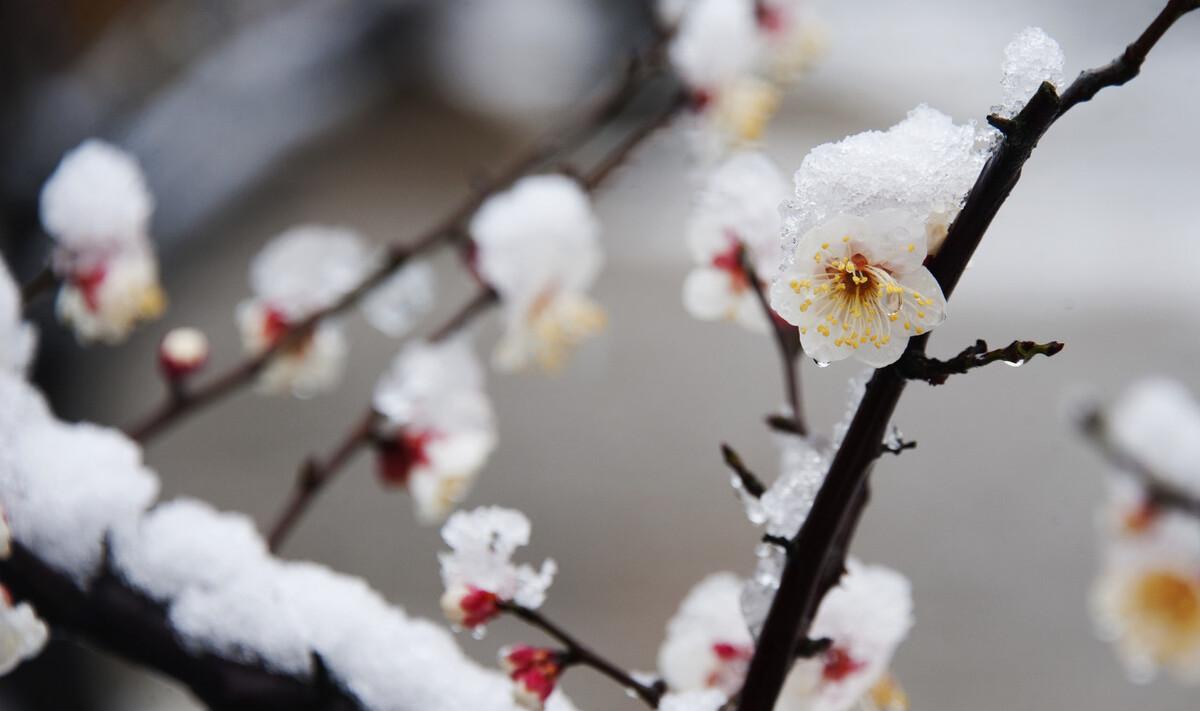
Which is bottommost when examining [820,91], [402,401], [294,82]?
[402,401]

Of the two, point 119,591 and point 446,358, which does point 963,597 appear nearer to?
point 446,358

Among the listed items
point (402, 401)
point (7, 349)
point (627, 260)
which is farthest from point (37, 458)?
point (627, 260)

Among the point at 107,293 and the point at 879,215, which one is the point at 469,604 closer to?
the point at 879,215

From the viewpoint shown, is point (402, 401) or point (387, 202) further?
point (387, 202)

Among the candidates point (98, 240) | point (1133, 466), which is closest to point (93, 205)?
point (98, 240)

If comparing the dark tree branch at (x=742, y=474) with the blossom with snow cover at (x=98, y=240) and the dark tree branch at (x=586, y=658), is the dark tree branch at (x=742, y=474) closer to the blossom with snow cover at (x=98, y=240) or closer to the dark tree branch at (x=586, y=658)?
the dark tree branch at (x=586, y=658)

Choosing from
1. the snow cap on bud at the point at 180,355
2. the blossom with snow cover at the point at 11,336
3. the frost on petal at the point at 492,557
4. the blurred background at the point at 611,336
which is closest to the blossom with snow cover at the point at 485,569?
the frost on petal at the point at 492,557

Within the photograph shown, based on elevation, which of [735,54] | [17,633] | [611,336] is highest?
[611,336]

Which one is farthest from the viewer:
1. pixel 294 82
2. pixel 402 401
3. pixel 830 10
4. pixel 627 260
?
pixel 830 10
